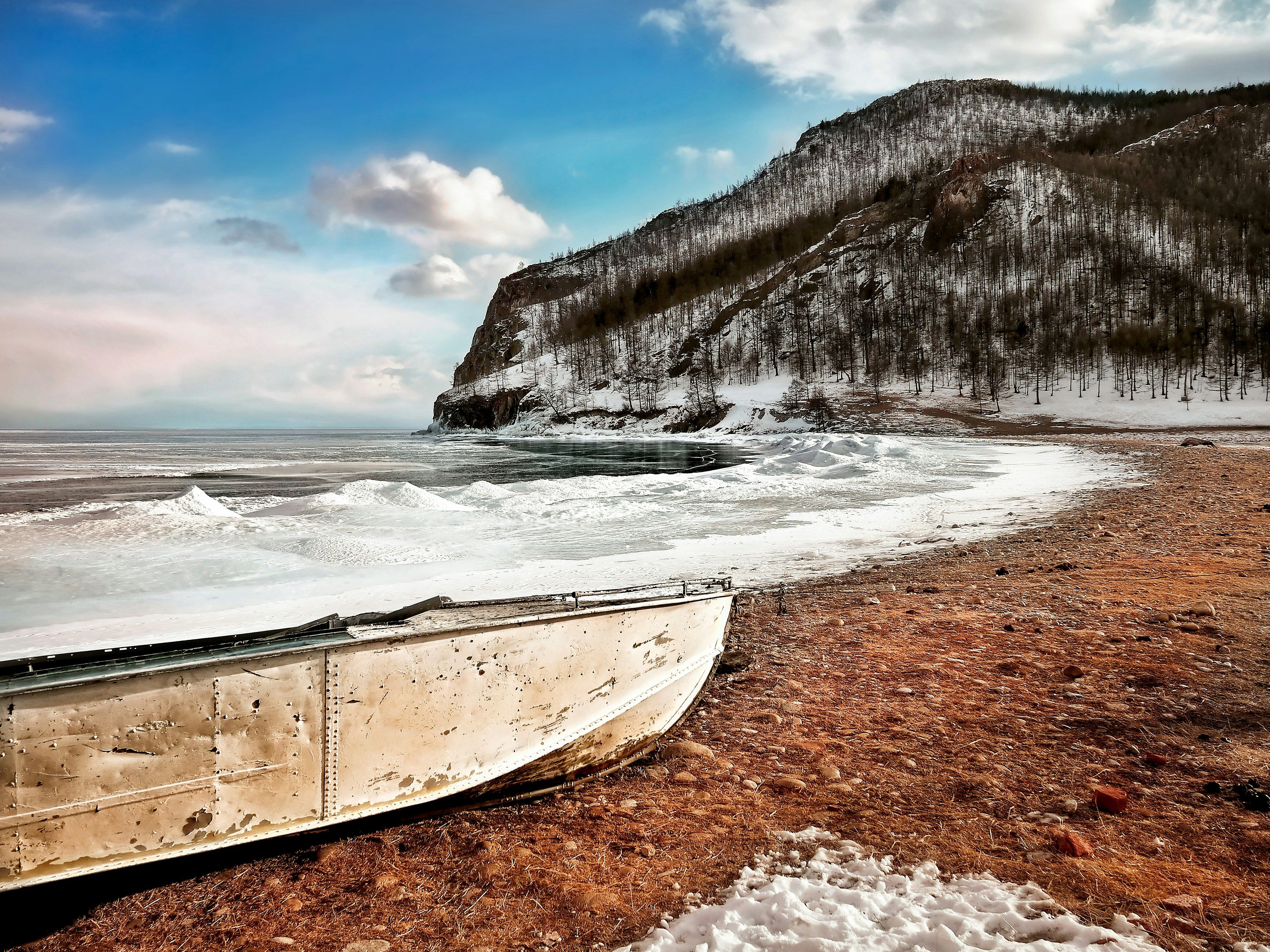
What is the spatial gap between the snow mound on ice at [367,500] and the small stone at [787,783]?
14.3 metres

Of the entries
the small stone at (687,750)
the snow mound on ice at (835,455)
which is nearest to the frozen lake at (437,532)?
the snow mound on ice at (835,455)

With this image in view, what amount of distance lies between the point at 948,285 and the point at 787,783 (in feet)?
376

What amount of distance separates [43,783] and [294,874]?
1274mm

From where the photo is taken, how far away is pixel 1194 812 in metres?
3.43

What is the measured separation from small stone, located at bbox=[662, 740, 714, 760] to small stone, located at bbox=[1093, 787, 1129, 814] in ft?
7.44

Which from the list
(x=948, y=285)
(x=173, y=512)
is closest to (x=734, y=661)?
(x=173, y=512)

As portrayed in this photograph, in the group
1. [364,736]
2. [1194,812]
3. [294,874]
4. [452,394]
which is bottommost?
[294,874]

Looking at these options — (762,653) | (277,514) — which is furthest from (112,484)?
(762,653)

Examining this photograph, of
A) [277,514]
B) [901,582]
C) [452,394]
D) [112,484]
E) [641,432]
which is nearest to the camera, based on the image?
[901,582]

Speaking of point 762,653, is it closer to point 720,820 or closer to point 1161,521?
point 720,820

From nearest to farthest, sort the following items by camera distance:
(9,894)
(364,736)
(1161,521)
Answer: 1. (9,894)
2. (364,736)
3. (1161,521)

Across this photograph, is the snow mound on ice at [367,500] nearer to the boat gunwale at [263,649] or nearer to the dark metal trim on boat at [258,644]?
the dark metal trim on boat at [258,644]

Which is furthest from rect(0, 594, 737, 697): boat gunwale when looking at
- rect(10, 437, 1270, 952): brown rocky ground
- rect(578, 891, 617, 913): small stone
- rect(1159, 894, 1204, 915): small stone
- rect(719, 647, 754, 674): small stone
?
rect(1159, 894, 1204, 915): small stone

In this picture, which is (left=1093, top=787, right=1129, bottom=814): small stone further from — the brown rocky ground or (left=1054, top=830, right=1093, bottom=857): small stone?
(left=1054, top=830, right=1093, bottom=857): small stone
